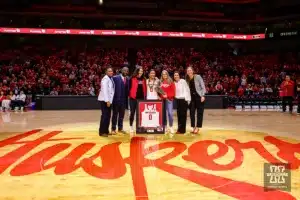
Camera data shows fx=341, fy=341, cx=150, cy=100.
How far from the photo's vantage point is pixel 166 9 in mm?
29375

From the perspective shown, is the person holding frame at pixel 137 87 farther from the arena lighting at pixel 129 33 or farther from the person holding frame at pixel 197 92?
the arena lighting at pixel 129 33

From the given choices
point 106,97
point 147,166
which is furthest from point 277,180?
point 106,97

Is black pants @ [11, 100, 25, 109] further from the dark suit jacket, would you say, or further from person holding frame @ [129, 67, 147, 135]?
person holding frame @ [129, 67, 147, 135]

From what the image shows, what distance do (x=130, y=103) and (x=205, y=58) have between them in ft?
66.3

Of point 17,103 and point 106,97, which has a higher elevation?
point 106,97

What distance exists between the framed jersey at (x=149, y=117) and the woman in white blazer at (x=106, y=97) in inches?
30.8

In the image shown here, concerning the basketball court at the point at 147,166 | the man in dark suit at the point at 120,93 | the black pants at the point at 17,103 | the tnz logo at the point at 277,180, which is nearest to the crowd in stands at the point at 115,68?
the black pants at the point at 17,103

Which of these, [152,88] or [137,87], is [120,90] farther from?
[152,88]

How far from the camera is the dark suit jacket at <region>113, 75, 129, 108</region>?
29.9 ft

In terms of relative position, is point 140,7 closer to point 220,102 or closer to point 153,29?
point 153,29

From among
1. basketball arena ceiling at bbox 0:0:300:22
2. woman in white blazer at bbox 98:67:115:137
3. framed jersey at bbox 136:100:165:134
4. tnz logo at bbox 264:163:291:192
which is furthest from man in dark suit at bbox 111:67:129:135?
basketball arena ceiling at bbox 0:0:300:22

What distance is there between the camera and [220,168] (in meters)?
5.61

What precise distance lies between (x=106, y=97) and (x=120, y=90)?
1.83 ft

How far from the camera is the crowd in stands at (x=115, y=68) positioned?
68.5ft
